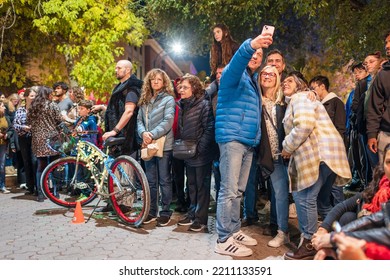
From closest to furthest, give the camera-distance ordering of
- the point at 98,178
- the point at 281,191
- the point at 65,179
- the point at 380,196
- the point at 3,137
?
the point at 380,196 < the point at 281,191 < the point at 98,178 < the point at 65,179 < the point at 3,137

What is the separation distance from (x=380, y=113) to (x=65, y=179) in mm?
3952

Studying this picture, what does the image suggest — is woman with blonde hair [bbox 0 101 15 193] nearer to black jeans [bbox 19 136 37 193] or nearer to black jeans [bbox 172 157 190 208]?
black jeans [bbox 19 136 37 193]

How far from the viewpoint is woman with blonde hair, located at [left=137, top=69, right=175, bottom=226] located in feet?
15.6

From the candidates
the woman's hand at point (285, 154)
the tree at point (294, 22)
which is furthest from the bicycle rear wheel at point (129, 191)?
the tree at point (294, 22)

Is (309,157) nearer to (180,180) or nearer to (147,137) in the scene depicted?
(147,137)

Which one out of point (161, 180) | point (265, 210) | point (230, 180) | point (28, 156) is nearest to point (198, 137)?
point (161, 180)

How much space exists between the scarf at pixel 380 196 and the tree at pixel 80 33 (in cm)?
1062

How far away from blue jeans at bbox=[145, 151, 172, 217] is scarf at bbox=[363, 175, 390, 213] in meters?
2.41

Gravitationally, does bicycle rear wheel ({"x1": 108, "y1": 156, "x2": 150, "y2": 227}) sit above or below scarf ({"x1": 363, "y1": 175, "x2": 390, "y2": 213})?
below

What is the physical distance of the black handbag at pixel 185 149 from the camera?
4422mm

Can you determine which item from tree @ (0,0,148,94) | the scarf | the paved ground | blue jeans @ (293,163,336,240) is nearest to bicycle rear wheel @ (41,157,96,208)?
the paved ground

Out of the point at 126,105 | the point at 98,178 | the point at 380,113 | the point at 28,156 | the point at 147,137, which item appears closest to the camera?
the point at 380,113

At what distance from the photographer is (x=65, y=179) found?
5.68 meters
